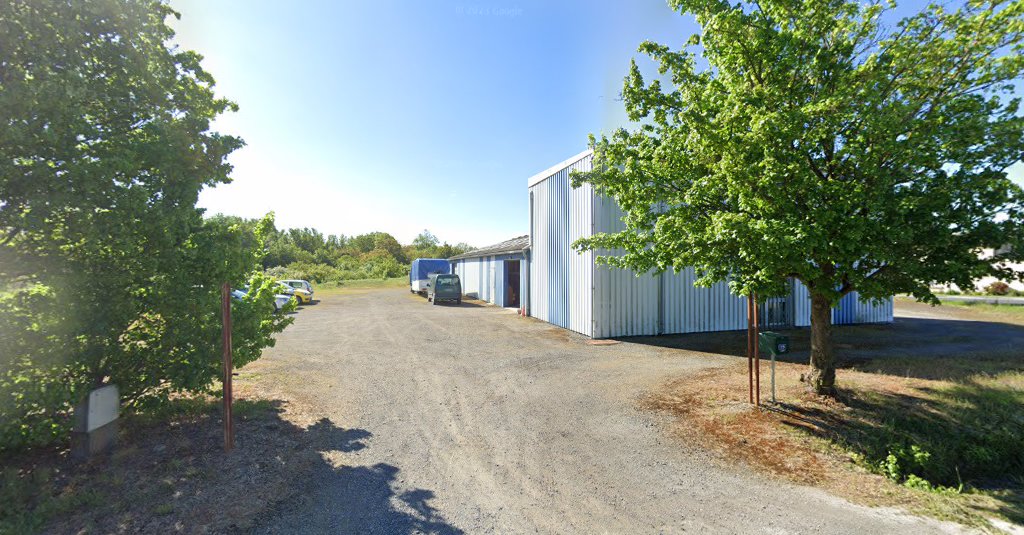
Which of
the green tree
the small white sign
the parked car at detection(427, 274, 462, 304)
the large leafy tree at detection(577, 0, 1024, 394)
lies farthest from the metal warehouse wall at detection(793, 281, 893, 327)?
the green tree

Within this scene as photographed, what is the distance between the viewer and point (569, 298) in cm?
1432

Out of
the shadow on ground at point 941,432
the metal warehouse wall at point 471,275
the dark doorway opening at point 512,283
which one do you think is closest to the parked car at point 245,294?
the shadow on ground at point 941,432

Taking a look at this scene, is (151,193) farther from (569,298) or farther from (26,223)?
(569,298)

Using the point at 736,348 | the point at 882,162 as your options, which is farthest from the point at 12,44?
the point at 736,348

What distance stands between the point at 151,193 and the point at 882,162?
8.45 metres

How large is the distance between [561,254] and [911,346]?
10337 millimetres

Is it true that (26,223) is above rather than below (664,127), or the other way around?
below

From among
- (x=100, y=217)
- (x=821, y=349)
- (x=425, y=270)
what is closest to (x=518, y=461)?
(x=100, y=217)

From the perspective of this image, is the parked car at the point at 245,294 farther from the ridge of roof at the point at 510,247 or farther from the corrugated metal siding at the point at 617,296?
the ridge of roof at the point at 510,247

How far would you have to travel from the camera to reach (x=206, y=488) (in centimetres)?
407

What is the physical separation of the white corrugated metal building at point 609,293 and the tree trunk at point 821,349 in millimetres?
4682

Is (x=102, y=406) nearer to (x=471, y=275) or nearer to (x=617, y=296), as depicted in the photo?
(x=617, y=296)

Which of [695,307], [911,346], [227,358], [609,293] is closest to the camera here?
[227,358]

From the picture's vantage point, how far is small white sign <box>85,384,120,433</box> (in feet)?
14.7
